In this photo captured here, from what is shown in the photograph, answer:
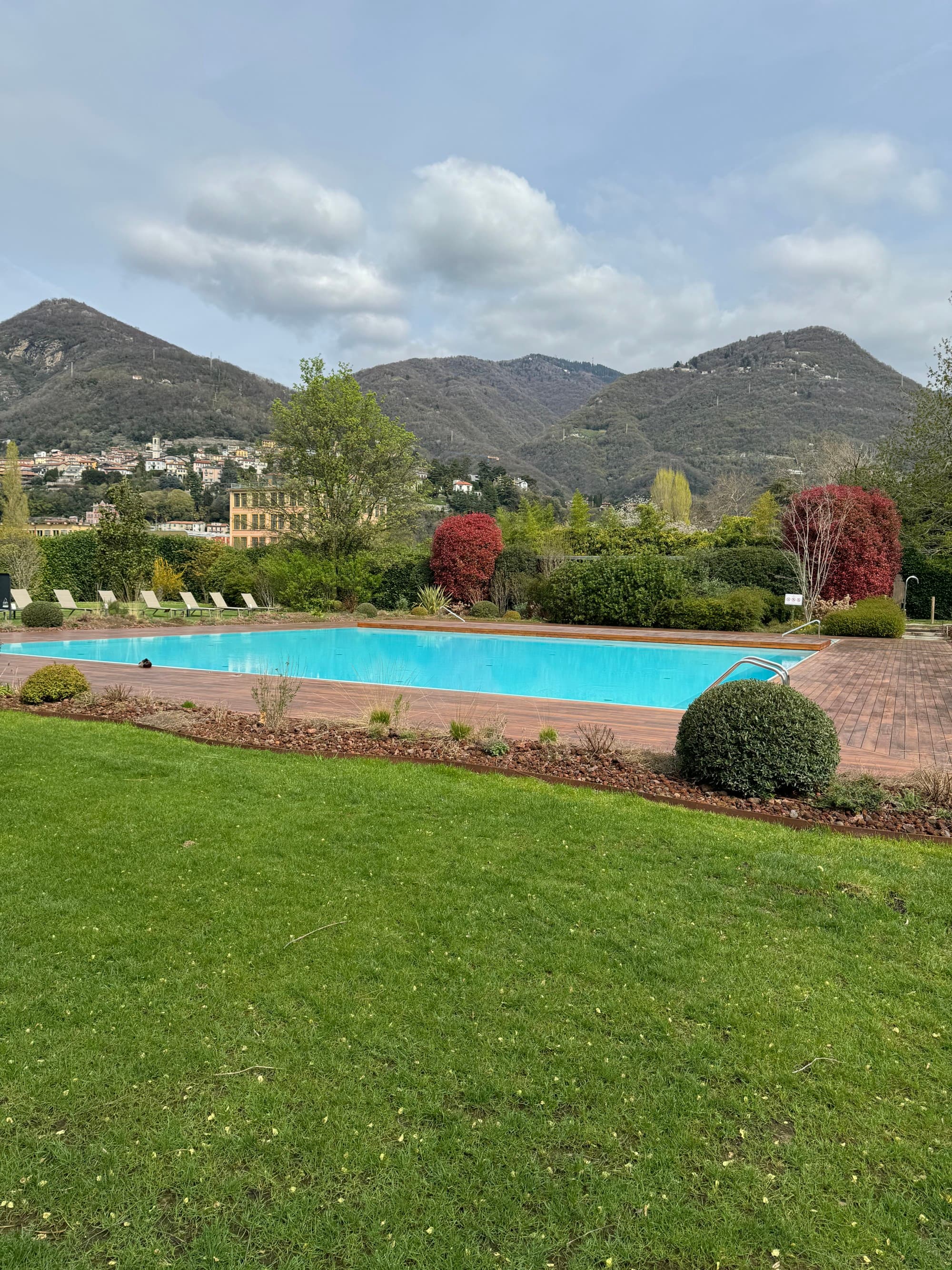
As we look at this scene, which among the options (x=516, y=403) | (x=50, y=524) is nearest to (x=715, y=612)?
(x=50, y=524)

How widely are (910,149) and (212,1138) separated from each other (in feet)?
62.7

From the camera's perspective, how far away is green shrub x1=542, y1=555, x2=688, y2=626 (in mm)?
19484

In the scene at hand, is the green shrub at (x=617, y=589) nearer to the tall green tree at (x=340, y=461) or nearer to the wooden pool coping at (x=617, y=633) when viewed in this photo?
the wooden pool coping at (x=617, y=633)

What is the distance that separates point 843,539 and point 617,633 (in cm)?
677

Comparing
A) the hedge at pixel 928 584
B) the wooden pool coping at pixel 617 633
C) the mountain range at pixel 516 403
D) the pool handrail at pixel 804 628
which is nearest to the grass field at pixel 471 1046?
the wooden pool coping at pixel 617 633

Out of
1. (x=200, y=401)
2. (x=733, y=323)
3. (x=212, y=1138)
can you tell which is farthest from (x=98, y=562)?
(x=733, y=323)

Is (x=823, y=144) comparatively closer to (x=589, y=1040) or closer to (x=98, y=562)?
(x=589, y=1040)

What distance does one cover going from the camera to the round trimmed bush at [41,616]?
16.4 meters

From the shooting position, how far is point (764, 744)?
15.4 feet

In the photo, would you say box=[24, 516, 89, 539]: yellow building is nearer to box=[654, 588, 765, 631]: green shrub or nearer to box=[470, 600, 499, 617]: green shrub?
box=[470, 600, 499, 617]: green shrub

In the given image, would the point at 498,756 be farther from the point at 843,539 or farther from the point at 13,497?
the point at 13,497

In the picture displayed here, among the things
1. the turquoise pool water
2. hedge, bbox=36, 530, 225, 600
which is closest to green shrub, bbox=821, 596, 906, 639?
the turquoise pool water

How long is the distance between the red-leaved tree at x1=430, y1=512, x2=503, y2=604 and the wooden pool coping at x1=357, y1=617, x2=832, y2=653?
7.92 ft

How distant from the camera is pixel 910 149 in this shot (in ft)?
47.6
